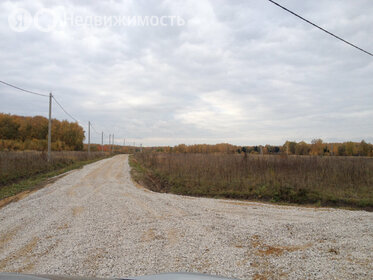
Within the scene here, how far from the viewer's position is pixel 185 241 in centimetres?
484

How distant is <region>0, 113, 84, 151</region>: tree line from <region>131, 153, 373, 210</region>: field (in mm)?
43635

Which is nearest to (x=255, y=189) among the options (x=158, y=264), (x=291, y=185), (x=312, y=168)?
(x=291, y=185)

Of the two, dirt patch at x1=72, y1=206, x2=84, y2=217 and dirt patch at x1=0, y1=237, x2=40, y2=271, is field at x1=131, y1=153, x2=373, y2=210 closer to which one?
dirt patch at x1=72, y1=206, x2=84, y2=217

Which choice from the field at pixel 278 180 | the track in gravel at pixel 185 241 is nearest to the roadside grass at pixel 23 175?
the track in gravel at pixel 185 241

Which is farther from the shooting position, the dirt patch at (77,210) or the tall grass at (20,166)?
the tall grass at (20,166)

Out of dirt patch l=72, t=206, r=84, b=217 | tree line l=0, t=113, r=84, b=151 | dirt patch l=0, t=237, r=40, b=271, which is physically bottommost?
dirt patch l=72, t=206, r=84, b=217

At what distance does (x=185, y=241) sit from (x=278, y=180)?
7933 mm

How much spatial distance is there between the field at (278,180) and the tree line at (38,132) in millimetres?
43635

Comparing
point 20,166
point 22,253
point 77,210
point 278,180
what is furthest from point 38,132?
point 22,253

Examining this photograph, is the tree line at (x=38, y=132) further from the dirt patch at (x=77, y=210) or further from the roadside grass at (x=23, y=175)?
the dirt patch at (x=77, y=210)

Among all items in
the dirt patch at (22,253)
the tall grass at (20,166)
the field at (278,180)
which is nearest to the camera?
the dirt patch at (22,253)

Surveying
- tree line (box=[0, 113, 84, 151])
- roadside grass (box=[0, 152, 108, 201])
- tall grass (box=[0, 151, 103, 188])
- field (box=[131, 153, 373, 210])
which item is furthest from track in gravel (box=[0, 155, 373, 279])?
tree line (box=[0, 113, 84, 151])

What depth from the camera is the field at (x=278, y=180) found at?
32.2 feet

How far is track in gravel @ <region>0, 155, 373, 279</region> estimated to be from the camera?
3.73m
